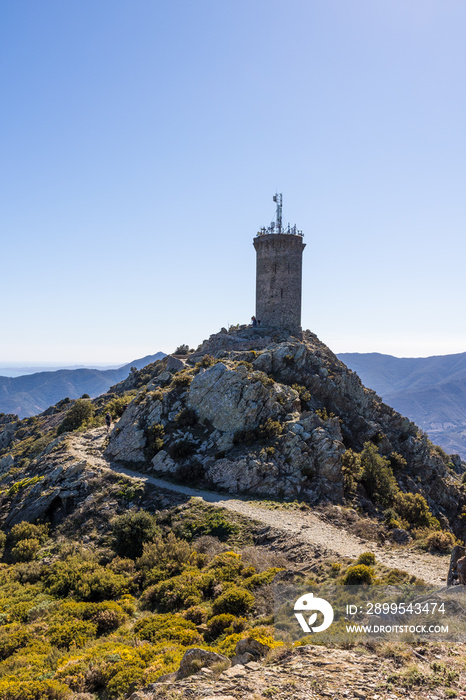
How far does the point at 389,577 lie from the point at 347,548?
4.63 m

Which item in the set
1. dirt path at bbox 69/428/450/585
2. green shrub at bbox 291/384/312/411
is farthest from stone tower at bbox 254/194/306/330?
dirt path at bbox 69/428/450/585

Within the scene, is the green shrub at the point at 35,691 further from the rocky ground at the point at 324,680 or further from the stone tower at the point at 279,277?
the stone tower at the point at 279,277

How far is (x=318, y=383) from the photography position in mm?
39562

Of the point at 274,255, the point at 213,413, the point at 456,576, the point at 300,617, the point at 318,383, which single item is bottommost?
the point at 300,617

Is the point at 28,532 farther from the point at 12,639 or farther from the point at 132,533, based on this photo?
the point at 12,639

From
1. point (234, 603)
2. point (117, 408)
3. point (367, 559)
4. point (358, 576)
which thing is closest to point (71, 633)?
point (234, 603)

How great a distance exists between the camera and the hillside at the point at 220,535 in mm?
9938

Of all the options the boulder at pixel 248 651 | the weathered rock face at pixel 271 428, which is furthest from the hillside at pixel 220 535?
the weathered rock face at pixel 271 428

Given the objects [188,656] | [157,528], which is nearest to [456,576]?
[188,656]

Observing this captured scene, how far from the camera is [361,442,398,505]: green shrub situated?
2939 centimetres

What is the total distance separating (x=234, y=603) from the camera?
1417 cm

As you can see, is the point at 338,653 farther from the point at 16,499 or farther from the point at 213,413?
the point at 16,499

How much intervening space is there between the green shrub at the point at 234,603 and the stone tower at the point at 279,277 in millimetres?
37593

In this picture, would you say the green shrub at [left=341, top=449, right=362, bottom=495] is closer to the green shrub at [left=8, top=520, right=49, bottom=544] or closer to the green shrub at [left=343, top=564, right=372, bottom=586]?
the green shrub at [left=343, top=564, right=372, bottom=586]
